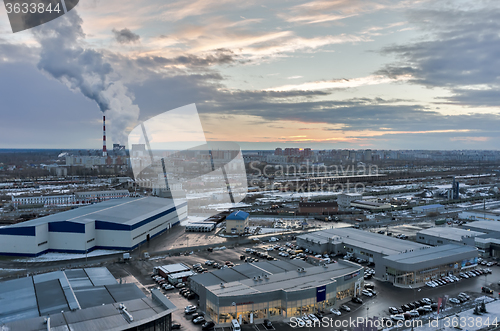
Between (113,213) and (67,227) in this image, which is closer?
(67,227)

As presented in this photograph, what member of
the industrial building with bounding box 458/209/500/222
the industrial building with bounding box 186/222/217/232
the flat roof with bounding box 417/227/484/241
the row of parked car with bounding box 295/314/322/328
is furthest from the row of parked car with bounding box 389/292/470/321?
the industrial building with bounding box 458/209/500/222

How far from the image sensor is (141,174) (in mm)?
21141

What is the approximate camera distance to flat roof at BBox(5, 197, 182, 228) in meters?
6.73

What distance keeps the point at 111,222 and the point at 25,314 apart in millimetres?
3503

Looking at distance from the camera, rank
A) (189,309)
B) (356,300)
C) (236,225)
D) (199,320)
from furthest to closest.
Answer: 1. (236,225)
2. (356,300)
3. (189,309)
4. (199,320)

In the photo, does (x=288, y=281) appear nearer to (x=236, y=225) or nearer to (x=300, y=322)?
(x=300, y=322)

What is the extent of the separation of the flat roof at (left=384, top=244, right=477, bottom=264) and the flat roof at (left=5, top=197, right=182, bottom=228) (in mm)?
5131

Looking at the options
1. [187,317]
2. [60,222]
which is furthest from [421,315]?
[60,222]

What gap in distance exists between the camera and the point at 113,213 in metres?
7.35

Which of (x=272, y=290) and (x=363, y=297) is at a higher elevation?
(x=272, y=290)

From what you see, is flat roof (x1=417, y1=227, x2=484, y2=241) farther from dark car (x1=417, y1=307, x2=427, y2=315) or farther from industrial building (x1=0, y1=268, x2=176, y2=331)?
industrial building (x1=0, y1=268, x2=176, y2=331)

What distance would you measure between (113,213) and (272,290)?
15.6 feet

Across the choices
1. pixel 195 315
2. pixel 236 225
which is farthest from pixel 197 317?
pixel 236 225

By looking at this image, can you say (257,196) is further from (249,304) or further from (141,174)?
(249,304)
